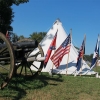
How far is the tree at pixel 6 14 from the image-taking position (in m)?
19.0

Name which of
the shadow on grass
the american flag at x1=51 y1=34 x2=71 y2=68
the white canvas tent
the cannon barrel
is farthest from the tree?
the cannon barrel

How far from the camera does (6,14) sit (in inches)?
813

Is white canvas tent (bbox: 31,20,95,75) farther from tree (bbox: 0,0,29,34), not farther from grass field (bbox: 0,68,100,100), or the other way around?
grass field (bbox: 0,68,100,100)

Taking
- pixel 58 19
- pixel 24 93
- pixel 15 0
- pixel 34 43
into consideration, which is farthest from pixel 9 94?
pixel 15 0

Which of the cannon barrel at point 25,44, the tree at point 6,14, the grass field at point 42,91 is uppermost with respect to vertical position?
the tree at point 6,14

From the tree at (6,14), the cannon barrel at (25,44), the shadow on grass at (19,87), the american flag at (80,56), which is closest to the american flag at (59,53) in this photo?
the american flag at (80,56)

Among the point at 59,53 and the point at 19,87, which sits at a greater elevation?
the point at 59,53

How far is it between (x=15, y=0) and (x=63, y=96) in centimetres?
1305

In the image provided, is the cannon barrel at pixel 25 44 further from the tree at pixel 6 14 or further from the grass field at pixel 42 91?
the tree at pixel 6 14

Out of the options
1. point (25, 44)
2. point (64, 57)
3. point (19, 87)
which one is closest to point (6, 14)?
point (64, 57)

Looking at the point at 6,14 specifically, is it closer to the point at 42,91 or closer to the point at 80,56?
the point at 80,56

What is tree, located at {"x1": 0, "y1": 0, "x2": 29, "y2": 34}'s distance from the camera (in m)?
19.0

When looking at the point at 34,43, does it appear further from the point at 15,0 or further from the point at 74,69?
the point at 15,0

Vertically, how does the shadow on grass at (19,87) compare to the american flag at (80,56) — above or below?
below
